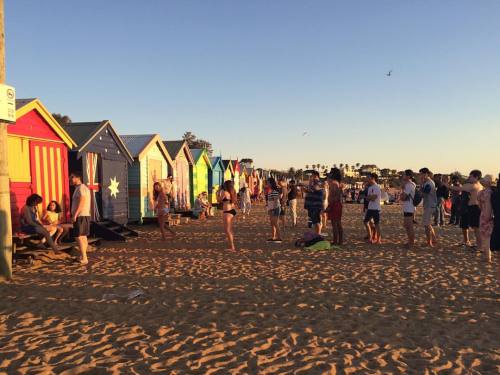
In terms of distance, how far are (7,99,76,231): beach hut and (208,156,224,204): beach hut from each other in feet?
45.3

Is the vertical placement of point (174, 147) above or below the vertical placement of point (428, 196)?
above

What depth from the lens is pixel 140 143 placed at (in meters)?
16.0

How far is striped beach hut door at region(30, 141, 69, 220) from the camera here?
9.19m

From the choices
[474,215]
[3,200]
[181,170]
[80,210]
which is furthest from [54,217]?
[181,170]

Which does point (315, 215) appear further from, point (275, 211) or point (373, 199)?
point (373, 199)

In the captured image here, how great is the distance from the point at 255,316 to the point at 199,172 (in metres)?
18.1

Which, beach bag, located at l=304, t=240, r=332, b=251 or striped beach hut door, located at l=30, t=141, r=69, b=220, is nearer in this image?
striped beach hut door, located at l=30, t=141, r=69, b=220

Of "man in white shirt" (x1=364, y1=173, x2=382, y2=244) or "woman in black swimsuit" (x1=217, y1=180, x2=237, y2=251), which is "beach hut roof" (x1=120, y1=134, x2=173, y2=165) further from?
"man in white shirt" (x1=364, y1=173, x2=382, y2=244)

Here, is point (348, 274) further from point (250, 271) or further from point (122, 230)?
point (122, 230)

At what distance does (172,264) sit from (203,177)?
51.1 ft

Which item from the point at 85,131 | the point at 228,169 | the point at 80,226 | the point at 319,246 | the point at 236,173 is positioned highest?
the point at 85,131

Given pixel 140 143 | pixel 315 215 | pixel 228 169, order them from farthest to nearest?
pixel 228 169
pixel 140 143
pixel 315 215

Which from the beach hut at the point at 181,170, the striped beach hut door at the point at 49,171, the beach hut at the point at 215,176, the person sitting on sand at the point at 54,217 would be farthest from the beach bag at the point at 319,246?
the beach hut at the point at 215,176

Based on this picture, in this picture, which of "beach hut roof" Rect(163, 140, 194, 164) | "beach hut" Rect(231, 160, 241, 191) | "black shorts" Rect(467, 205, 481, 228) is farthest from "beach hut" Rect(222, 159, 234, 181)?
"black shorts" Rect(467, 205, 481, 228)
